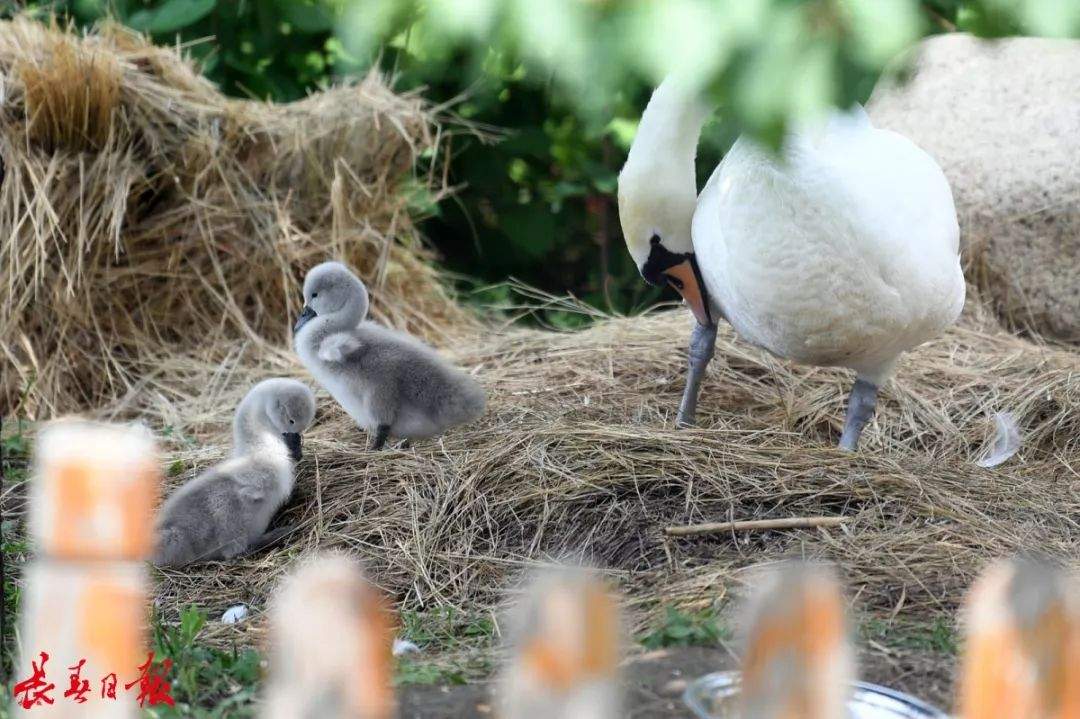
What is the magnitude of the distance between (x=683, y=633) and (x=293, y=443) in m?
2.14

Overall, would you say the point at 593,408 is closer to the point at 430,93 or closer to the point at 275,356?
the point at 275,356

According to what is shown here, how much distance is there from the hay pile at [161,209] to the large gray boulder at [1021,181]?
2730mm

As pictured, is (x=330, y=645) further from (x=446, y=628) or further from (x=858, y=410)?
(x=858, y=410)

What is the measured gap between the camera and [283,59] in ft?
29.5

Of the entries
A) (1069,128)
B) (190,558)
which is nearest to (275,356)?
(190,558)

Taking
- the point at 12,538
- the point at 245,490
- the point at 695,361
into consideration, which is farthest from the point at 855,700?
the point at 12,538

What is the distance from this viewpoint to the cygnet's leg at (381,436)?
5.11 metres

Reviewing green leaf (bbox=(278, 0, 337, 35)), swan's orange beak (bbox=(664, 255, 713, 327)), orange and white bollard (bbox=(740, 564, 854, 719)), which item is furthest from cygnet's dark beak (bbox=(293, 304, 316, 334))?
orange and white bollard (bbox=(740, 564, 854, 719))

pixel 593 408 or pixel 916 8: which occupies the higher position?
pixel 916 8

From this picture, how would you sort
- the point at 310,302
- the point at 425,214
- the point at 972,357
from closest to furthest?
1. the point at 310,302
2. the point at 972,357
3. the point at 425,214

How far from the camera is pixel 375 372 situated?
512 cm

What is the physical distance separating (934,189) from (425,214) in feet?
14.8

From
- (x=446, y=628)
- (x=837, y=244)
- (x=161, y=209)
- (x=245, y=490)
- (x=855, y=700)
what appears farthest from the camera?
(x=161, y=209)

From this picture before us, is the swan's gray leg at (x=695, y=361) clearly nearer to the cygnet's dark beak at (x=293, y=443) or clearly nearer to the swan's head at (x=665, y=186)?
the swan's head at (x=665, y=186)
